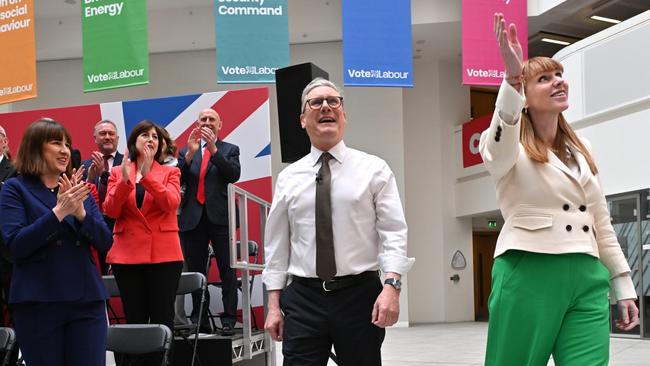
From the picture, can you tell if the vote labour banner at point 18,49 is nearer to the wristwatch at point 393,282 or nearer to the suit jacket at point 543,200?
the wristwatch at point 393,282

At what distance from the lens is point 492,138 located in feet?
9.04

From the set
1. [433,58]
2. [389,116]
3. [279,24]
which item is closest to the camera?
[279,24]

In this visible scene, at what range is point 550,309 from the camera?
8.87 feet

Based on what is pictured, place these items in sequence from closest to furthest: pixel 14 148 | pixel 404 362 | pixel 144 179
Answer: pixel 144 179, pixel 14 148, pixel 404 362

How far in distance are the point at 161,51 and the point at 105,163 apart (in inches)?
458

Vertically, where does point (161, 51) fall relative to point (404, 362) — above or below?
above

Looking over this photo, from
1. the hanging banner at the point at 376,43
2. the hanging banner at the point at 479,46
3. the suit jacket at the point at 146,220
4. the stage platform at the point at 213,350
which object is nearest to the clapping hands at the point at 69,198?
the suit jacket at the point at 146,220

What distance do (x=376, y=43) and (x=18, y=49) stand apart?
4949 mm

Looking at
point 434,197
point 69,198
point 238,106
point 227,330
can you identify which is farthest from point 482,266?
point 69,198

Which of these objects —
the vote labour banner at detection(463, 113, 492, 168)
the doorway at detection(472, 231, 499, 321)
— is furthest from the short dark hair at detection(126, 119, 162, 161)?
the doorway at detection(472, 231, 499, 321)

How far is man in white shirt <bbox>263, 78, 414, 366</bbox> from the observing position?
9.14ft

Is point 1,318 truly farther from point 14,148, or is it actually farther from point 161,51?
point 161,51

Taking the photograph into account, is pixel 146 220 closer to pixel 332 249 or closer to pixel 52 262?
pixel 52 262

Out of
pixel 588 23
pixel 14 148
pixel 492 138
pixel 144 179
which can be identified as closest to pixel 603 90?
pixel 588 23
